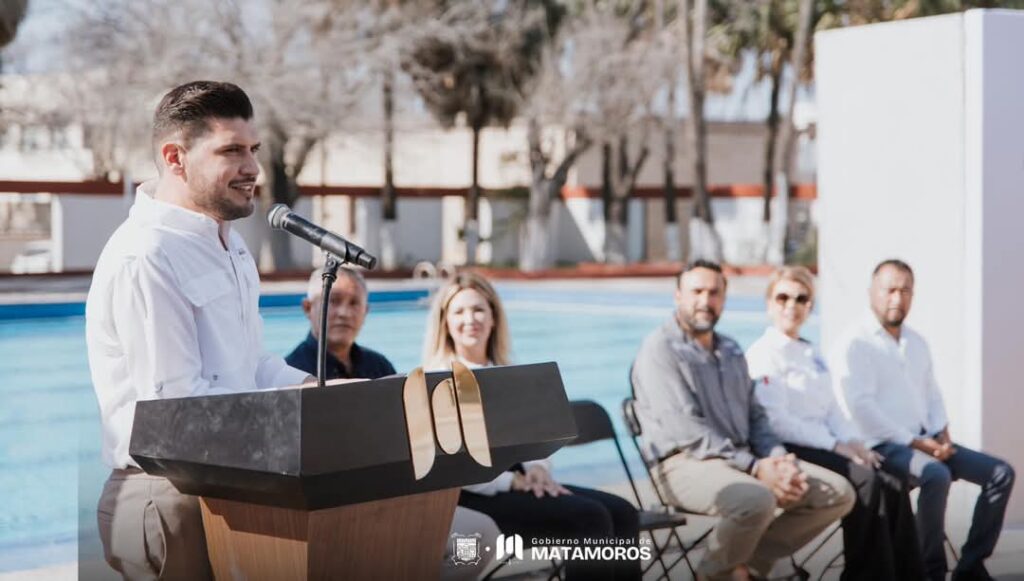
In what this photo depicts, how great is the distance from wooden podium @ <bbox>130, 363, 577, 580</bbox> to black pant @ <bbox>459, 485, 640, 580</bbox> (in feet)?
5.40

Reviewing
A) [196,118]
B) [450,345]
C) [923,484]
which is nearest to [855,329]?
[923,484]

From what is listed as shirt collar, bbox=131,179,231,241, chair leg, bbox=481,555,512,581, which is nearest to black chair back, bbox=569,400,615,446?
chair leg, bbox=481,555,512,581

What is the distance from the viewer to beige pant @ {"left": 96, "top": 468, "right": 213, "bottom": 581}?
8.73 feet

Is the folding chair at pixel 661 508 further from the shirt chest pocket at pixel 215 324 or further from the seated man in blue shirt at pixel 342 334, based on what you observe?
the shirt chest pocket at pixel 215 324

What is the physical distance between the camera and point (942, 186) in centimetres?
602

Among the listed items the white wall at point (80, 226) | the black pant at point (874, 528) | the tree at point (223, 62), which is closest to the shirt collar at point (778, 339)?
the black pant at point (874, 528)

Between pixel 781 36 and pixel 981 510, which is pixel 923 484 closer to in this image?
pixel 981 510

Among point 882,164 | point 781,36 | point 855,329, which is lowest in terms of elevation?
point 855,329

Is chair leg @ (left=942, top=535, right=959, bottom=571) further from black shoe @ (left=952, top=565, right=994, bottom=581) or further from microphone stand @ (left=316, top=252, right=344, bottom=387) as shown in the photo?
microphone stand @ (left=316, top=252, right=344, bottom=387)

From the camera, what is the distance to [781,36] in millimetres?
32375

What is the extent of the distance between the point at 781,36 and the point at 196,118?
31.0m

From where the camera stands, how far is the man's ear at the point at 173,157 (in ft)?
8.64

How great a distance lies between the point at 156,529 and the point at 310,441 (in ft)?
1.84

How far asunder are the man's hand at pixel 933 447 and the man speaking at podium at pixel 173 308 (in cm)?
350
